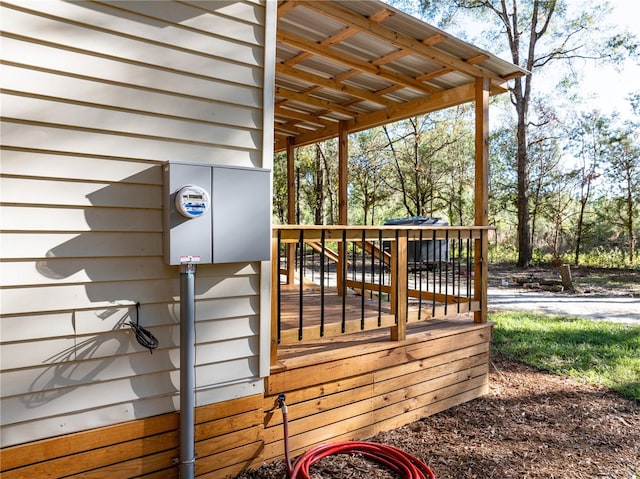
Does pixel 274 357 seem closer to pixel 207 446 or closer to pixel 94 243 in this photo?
pixel 207 446

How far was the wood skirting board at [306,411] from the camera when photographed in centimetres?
190

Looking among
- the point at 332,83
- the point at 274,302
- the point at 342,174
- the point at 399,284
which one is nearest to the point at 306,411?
the point at 274,302

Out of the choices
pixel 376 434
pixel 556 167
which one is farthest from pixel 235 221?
pixel 556 167

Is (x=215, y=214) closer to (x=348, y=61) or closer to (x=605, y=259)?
(x=348, y=61)

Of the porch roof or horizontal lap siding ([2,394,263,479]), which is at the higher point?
the porch roof

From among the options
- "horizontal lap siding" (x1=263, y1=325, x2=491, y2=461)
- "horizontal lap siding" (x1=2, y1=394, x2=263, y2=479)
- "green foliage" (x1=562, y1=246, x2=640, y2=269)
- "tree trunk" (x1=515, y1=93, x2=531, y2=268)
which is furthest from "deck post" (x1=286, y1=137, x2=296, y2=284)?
"green foliage" (x1=562, y1=246, x2=640, y2=269)

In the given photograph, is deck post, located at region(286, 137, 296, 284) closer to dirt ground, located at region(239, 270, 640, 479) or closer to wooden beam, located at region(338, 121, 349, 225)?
wooden beam, located at region(338, 121, 349, 225)

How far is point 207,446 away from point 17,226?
139 cm

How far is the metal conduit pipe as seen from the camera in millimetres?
1959

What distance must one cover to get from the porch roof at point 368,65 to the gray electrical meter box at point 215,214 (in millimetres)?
→ 1286

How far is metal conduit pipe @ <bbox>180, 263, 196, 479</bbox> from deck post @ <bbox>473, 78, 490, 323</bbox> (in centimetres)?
255

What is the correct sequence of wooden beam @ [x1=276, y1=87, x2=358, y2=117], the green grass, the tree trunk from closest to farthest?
the green grass, wooden beam @ [x1=276, y1=87, x2=358, y2=117], the tree trunk

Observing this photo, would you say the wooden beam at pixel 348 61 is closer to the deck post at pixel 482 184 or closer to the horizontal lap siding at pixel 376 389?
the deck post at pixel 482 184

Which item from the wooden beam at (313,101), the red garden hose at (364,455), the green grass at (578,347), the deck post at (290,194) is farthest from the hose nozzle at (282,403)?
the deck post at (290,194)
